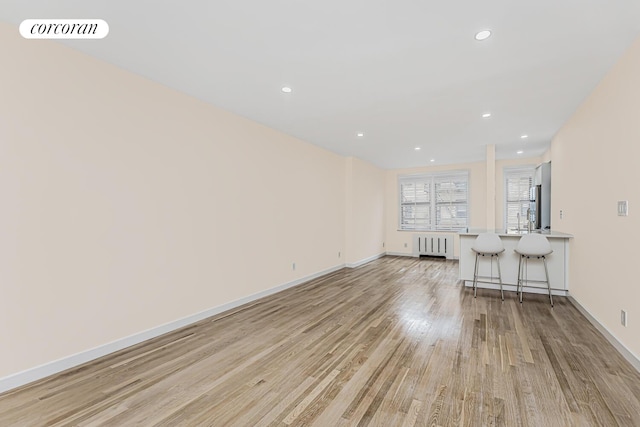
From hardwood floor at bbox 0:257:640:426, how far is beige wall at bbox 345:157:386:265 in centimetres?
325

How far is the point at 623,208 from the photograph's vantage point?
2.56 m

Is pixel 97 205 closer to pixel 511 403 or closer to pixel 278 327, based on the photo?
pixel 278 327

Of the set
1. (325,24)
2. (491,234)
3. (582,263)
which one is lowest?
(582,263)

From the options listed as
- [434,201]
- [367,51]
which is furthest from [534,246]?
[434,201]

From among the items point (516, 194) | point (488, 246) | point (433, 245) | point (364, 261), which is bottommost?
point (364, 261)

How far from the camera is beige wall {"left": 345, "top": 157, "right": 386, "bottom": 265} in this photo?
22.4 feet

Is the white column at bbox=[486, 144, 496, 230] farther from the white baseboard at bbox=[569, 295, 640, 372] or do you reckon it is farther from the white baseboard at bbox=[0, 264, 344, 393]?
the white baseboard at bbox=[0, 264, 344, 393]

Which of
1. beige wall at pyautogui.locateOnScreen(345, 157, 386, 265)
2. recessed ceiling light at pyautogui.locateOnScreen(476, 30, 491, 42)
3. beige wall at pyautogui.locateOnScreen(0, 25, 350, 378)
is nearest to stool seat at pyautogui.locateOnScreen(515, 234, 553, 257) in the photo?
recessed ceiling light at pyautogui.locateOnScreen(476, 30, 491, 42)

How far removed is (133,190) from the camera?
9.34ft

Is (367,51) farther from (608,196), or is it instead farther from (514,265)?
(514,265)

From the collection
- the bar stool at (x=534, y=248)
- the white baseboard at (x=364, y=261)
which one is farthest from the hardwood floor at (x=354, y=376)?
the white baseboard at (x=364, y=261)

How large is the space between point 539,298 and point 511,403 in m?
3.19

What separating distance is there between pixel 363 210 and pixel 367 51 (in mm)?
5200

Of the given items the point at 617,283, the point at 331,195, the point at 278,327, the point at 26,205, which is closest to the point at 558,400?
the point at 617,283
